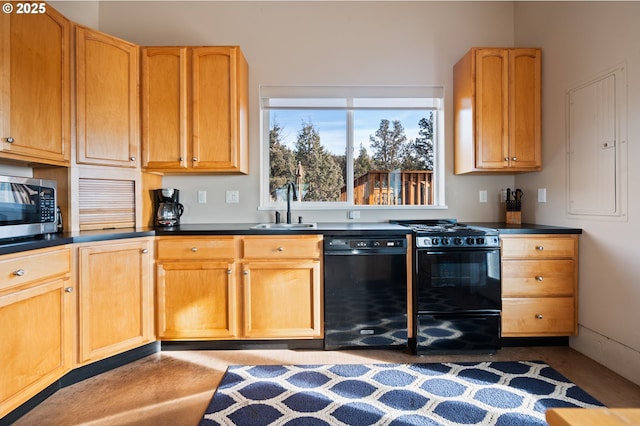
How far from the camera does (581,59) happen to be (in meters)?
2.47

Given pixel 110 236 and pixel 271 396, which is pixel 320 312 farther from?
pixel 110 236

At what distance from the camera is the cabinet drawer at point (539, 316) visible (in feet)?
8.32

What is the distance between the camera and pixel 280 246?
2506mm

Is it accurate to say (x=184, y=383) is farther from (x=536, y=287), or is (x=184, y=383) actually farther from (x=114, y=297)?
(x=536, y=287)

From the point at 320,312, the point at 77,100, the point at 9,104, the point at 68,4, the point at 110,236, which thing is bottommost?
the point at 320,312

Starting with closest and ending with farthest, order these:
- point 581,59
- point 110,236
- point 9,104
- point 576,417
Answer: point 576,417 → point 9,104 → point 110,236 → point 581,59

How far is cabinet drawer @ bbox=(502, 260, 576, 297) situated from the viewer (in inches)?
99.6

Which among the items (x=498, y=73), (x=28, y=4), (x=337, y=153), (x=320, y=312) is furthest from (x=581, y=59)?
(x=28, y=4)

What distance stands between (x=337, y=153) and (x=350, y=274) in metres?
1.29

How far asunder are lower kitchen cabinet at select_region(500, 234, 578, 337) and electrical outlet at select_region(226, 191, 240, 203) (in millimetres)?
2224

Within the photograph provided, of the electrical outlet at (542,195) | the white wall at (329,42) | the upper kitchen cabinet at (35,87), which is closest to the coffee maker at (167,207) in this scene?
the white wall at (329,42)

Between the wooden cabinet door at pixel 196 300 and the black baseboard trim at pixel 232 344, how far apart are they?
4.5 inches

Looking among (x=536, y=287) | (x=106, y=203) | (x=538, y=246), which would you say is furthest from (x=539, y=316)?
(x=106, y=203)

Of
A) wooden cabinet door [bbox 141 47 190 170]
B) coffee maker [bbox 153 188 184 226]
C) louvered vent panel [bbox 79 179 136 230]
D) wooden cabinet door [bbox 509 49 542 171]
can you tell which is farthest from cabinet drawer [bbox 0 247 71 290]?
wooden cabinet door [bbox 509 49 542 171]
